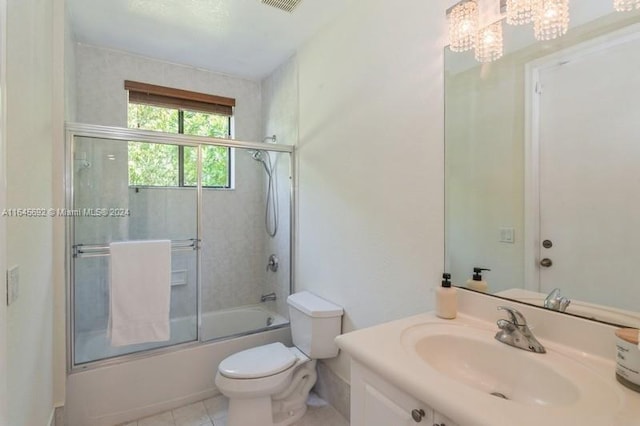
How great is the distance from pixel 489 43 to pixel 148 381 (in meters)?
2.61

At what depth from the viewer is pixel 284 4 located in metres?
1.93

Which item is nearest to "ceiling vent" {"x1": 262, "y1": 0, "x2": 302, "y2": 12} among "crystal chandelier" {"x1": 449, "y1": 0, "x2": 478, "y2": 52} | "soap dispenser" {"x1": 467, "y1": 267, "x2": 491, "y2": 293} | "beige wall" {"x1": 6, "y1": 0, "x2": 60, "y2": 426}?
"crystal chandelier" {"x1": 449, "y1": 0, "x2": 478, "y2": 52}

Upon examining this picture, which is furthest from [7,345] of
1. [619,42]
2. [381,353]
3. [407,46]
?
[619,42]

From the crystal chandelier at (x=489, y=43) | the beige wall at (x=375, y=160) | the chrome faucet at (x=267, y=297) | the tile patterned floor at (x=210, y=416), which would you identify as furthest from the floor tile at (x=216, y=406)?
the crystal chandelier at (x=489, y=43)

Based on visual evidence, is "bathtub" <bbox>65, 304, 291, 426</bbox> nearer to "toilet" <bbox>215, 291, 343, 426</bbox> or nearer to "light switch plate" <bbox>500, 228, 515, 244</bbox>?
"toilet" <bbox>215, 291, 343, 426</bbox>

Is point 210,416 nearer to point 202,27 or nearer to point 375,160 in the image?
point 375,160

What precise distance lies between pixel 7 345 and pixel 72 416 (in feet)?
4.00

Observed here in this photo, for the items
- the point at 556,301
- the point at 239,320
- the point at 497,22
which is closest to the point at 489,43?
the point at 497,22

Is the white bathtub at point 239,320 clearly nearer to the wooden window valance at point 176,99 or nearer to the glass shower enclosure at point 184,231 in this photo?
the glass shower enclosure at point 184,231

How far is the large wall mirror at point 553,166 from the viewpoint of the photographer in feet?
2.97

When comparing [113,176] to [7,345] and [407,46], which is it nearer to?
[7,345]

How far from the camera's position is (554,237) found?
1063mm

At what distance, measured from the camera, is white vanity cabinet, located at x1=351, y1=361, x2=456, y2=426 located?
0.80 meters

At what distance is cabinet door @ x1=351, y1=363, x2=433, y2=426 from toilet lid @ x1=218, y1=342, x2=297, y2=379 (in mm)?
818
